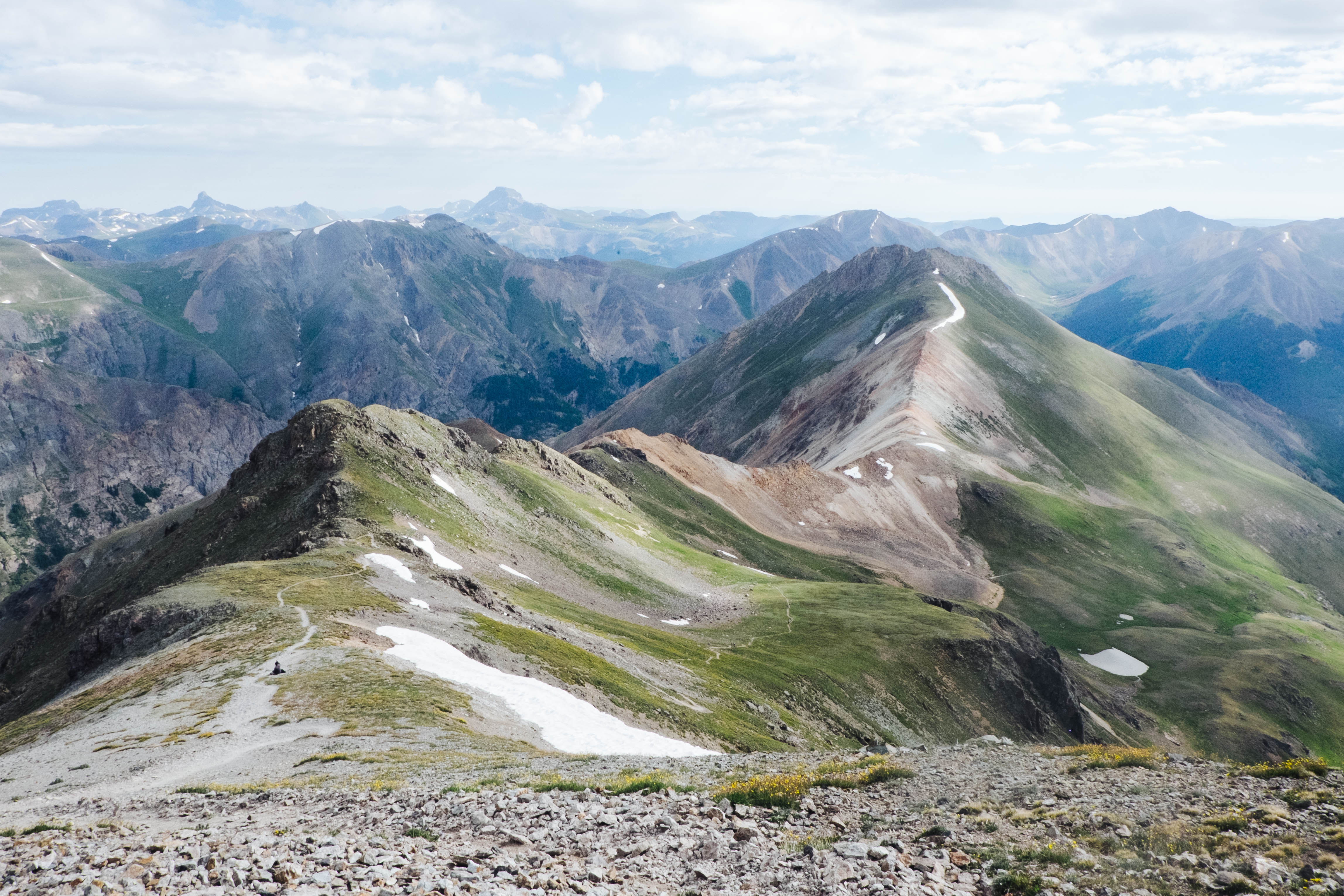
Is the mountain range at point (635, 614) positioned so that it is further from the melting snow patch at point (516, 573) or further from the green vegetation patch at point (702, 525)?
the green vegetation patch at point (702, 525)

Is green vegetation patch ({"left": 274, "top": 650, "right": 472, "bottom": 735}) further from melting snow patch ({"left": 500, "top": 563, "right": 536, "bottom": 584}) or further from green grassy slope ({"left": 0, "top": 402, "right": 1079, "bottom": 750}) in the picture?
melting snow patch ({"left": 500, "top": 563, "right": 536, "bottom": 584})

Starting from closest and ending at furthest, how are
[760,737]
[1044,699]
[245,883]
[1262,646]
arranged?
[245,883], [760,737], [1044,699], [1262,646]

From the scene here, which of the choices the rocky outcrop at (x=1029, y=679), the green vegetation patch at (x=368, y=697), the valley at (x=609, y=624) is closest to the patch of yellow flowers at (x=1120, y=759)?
the valley at (x=609, y=624)

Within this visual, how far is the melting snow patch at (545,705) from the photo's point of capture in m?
43.1

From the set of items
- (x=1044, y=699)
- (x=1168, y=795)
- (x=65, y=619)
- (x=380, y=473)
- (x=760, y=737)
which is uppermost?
(x=1168, y=795)

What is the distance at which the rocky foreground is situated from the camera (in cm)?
1672

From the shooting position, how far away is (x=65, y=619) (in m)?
85.5

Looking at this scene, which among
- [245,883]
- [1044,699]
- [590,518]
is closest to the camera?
[245,883]

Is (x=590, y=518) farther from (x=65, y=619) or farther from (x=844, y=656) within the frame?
(x=65, y=619)

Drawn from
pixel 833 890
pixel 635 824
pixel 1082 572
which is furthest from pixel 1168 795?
pixel 1082 572

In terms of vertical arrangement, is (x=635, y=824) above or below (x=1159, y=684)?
above

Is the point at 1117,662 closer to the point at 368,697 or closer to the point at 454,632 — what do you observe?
the point at 454,632

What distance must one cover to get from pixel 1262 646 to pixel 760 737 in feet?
442

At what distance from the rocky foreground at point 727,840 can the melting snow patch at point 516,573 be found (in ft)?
192
